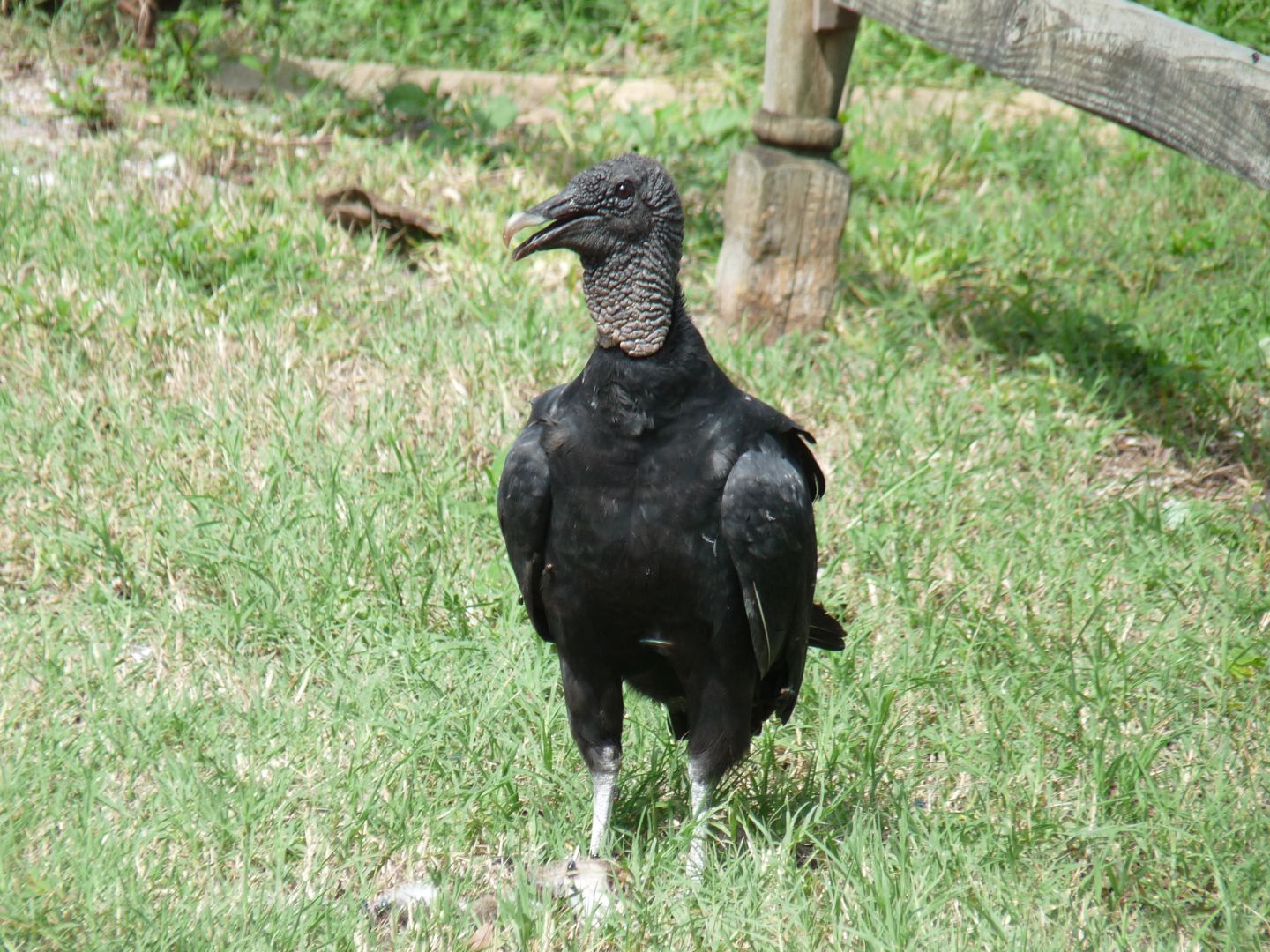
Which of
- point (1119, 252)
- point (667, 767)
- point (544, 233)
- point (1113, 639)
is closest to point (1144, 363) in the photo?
point (1119, 252)

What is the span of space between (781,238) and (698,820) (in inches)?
93.4

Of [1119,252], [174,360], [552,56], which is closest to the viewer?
[174,360]

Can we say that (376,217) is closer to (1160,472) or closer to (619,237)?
(619,237)

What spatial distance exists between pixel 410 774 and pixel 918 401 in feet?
7.28

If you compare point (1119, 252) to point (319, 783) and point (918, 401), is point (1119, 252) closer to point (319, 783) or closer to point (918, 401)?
point (918, 401)

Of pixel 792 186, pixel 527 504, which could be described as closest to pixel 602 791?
pixel 527 504

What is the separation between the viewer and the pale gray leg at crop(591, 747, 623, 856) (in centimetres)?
267

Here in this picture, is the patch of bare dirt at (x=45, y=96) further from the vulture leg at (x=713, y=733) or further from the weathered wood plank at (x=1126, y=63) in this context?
the vulture leg at (x=713, y=733)

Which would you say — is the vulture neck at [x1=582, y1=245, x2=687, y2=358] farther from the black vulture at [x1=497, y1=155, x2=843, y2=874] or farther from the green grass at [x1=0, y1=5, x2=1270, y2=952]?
the green grass at [x1=0, y1=5, x2=1270, y2=952]

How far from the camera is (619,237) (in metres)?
2.46

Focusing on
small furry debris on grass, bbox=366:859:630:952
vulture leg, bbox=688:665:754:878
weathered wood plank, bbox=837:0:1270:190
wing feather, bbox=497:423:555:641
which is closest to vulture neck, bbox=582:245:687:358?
wing feather, bbox=497:423:555:641

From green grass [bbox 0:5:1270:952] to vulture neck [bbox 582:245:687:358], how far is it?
102 centimetres

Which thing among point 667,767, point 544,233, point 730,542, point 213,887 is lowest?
point 667,767

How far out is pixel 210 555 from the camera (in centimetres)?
336
